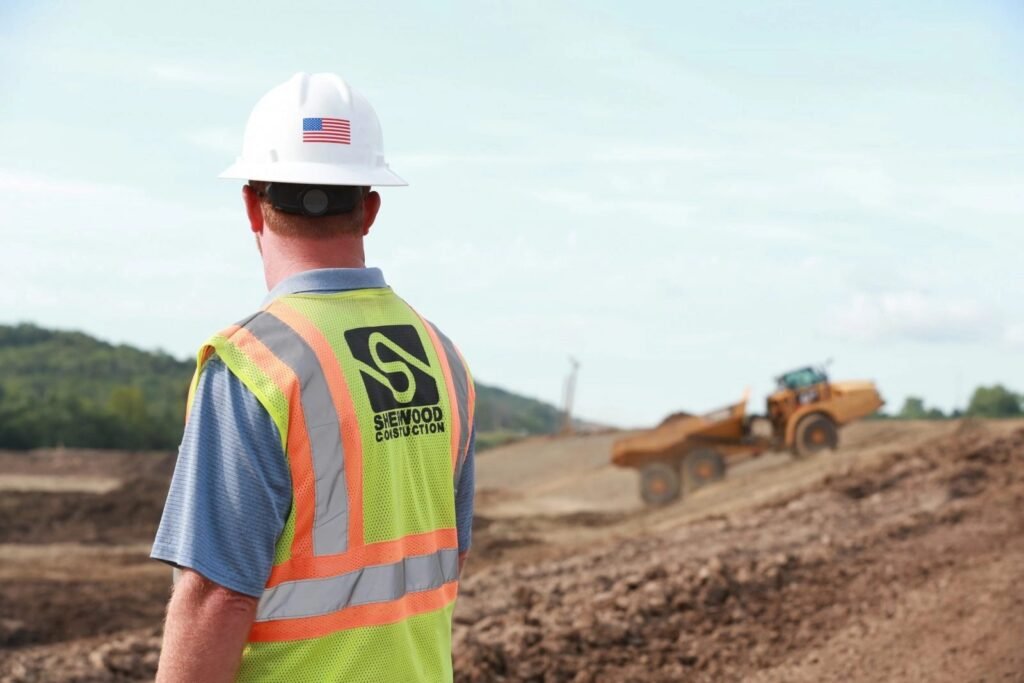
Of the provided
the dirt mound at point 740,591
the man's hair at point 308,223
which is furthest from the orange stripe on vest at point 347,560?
the dirt mound at point 740,591

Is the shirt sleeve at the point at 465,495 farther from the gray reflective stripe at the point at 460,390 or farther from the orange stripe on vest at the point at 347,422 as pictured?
the orange stripe on vest at the point at 347,422

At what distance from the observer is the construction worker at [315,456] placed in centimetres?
233

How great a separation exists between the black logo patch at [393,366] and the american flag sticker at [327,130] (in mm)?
487

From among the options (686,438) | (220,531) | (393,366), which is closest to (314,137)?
(393,366)

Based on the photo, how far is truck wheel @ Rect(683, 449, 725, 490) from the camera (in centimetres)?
2217

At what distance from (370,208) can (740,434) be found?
2011 centimetres

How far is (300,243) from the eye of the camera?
261 cm

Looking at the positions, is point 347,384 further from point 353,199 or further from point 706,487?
point 706,487

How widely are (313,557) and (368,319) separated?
540 millimetres

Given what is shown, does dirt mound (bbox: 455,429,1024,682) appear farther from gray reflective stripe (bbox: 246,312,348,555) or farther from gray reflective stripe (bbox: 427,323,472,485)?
gray reflective stripe (bbox: 246,312,348,555)

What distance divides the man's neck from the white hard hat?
140 mm

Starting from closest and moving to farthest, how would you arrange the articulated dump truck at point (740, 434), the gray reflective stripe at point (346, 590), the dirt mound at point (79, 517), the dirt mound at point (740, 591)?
the gray reflective stripe at point (346, 590) → the dirt mound at point (740, 591) → the dirt mound at point (79, 517) → the articulated dump truck at point (740, 434)

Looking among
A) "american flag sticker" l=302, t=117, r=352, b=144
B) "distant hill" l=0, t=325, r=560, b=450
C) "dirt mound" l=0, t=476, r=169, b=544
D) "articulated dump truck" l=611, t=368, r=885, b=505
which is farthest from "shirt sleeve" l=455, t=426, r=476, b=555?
"distant hill" l=0, t=325, r=560, b=450

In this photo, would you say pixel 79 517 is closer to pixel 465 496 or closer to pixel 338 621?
pixel 465 496
